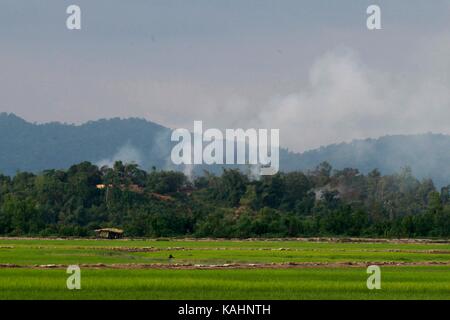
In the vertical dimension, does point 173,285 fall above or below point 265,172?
below

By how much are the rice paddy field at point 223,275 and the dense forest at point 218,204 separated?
27.0 meters

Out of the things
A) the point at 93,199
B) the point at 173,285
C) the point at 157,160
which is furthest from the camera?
the point at 157,160

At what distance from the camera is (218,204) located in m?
88.3

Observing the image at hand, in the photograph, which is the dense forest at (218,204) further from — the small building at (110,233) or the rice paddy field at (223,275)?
the rice paddy field at (223,275)

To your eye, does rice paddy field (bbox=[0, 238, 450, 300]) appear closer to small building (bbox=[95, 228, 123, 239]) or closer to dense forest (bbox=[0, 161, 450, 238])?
small building (bbox=[95, 228, 123, 239])

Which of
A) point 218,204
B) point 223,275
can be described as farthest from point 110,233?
point 223,275

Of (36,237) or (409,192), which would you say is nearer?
(36,237)

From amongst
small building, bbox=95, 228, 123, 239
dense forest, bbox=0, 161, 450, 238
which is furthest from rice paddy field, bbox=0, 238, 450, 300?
dense forest, bbox=0, 161, 450, 238

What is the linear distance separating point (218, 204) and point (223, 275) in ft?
202
